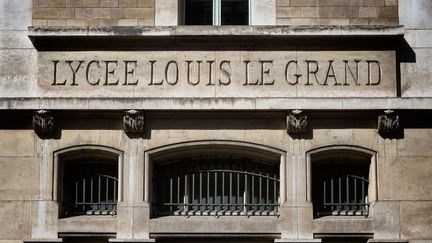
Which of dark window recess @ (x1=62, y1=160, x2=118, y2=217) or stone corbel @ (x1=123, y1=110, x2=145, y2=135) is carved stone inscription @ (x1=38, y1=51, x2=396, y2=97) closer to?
stone corbel @ (x1=123, y1=110, x2=145, y2=135)

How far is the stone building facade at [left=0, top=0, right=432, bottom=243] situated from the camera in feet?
52.6

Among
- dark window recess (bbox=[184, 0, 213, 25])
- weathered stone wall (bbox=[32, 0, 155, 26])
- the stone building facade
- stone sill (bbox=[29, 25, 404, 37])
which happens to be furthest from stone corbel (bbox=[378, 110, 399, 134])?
weathered stone wall (bbox=[32, 0, 155, 26])

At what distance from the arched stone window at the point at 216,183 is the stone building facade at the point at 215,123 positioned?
24 millimetres

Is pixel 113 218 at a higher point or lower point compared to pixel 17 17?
lower

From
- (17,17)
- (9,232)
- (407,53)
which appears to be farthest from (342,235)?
(17,17)

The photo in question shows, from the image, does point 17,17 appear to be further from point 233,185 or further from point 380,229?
Answer: point 380,229

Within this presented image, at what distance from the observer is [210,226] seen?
52.6 feet

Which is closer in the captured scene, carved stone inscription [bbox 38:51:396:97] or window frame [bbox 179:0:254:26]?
carved stone inscription [bbox 38:51:396:97]

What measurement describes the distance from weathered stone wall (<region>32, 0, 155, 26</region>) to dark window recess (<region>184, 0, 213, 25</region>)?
70cm

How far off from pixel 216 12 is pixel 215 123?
2.07 m

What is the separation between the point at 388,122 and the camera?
16031 mm

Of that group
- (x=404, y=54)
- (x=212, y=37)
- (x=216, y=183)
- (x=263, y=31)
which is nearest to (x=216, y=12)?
(x=212, y=37)

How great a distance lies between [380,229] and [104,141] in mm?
4827

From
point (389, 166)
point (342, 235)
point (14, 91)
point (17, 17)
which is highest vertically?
point (17, 17)
